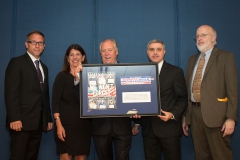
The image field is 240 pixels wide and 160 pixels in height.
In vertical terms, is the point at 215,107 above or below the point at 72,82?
below

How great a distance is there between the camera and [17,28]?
3.19m

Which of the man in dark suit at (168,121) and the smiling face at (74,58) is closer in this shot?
the man in dark suit at (168,121)

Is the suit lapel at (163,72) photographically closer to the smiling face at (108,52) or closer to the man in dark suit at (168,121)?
the man in dark suit at (168,121)

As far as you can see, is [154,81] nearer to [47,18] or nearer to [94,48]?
[94,48]

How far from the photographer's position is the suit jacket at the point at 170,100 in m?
2.26

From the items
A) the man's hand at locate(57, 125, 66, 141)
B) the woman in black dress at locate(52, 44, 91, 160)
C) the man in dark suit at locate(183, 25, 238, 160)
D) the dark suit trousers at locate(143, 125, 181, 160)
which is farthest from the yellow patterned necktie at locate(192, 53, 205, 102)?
the man's hand at locate(57, 125, 66, 141)

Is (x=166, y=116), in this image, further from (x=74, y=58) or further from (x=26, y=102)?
(x=26, y=102)

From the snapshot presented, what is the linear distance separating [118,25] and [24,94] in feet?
5.42

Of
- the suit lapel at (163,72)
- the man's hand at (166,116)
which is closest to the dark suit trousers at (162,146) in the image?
the man's hand at (166,116)

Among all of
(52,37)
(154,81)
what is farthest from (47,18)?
(154,81)

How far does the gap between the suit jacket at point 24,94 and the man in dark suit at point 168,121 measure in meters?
1.26

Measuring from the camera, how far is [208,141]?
2.31 metres

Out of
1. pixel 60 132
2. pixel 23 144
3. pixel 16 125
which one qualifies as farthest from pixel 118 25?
pixel 23 144

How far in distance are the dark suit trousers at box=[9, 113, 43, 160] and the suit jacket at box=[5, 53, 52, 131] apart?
8cm
